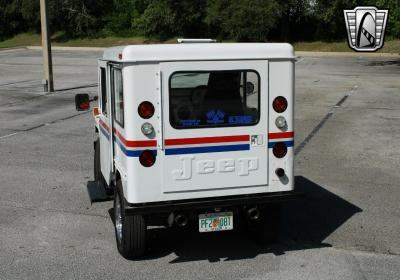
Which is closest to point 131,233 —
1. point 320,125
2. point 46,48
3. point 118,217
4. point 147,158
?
point 118,217

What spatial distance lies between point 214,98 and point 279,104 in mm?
677

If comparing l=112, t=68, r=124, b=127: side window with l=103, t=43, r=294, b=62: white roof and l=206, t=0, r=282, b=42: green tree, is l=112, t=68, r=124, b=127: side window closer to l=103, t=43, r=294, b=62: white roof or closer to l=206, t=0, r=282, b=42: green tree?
l=103, t=43, r=294, b=62: white roof

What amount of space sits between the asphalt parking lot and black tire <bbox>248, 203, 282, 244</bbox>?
0.13 m

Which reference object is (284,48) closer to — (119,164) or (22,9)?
(119,164)

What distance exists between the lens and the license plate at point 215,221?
18.2 ft

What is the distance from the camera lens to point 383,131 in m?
13.4

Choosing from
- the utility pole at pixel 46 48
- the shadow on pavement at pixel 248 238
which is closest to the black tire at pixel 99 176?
the shadow on pavement at pixel 248 238

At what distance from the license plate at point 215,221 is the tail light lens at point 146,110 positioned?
117 cm

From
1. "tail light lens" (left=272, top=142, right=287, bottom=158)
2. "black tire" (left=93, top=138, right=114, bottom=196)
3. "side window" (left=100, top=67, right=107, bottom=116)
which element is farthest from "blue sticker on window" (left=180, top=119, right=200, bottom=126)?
"black tire" (left=93, top=138, right=114, bottom=196)

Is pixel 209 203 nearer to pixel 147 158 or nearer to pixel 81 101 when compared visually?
pixel 147 158

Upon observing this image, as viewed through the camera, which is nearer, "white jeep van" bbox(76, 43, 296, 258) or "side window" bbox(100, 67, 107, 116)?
"white jeep van" bbox(76, 43, 296, 258)

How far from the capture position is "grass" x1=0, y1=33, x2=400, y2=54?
153 feet

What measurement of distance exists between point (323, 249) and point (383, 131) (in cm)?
803

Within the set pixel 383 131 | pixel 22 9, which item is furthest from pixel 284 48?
pixel 22 9
